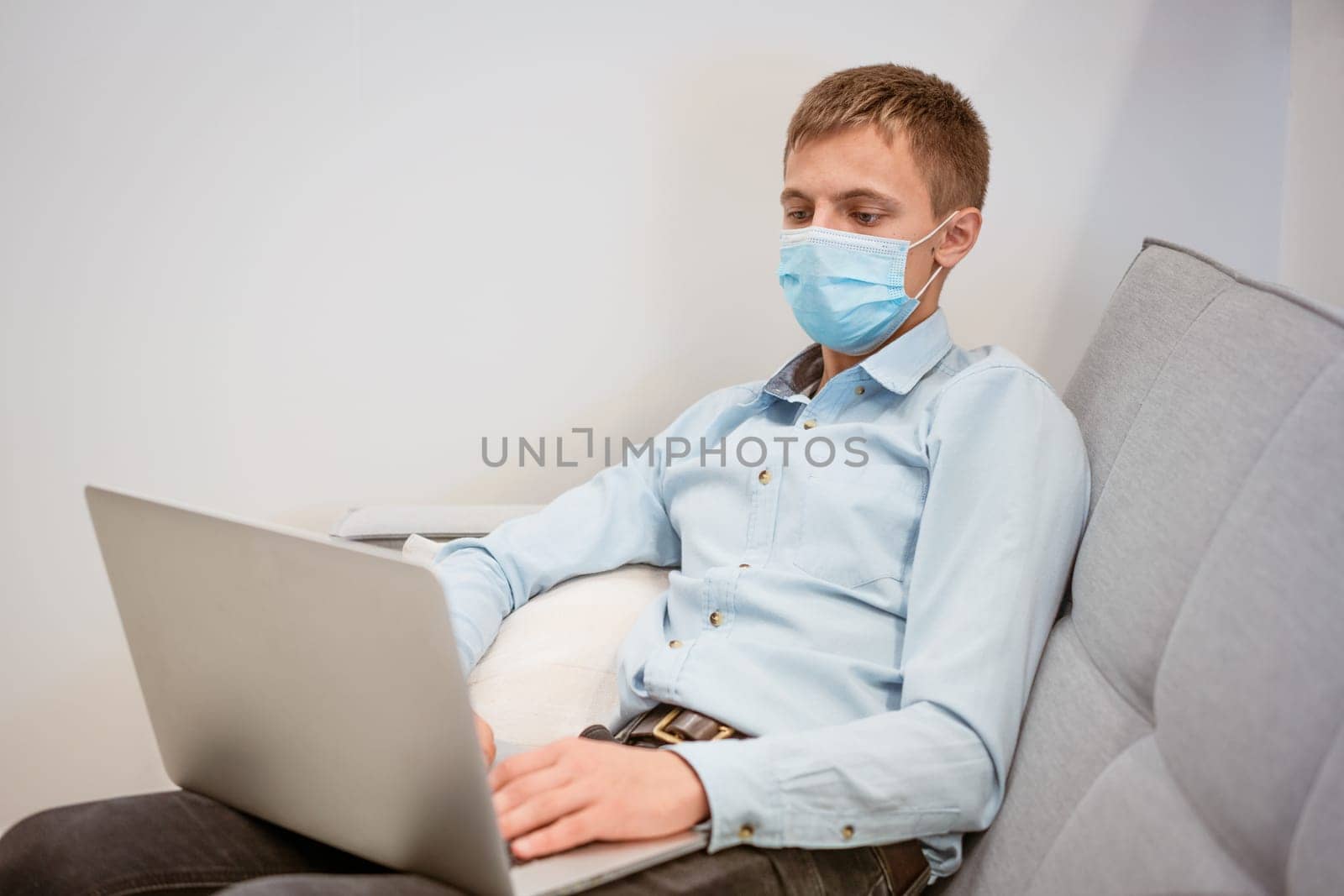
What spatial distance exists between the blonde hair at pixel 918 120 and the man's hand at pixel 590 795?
0.72m

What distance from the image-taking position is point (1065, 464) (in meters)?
1.00

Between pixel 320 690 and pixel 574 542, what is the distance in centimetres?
55

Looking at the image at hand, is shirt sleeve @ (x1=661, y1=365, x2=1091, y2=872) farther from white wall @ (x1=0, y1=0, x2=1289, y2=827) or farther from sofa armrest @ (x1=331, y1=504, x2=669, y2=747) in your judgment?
white wall @ (x1=0, y1=0, x2=1289, y2=827)

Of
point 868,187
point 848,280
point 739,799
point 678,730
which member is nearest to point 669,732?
point 678,730

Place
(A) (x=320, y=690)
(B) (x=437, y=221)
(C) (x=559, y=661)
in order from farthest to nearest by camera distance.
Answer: (B) (x=437, y=221) < (C) (x=559, y=661) < (A) (x=320, y=690)

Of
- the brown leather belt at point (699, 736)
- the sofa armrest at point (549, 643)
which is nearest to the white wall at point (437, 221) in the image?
the sofa armrest at point (549, 643)

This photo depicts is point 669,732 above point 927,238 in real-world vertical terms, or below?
below

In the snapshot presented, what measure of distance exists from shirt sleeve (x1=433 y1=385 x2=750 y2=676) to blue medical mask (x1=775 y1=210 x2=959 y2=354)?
178 mm

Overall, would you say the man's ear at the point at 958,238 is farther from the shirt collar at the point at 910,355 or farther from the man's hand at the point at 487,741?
the man's hand at the point at 487,741

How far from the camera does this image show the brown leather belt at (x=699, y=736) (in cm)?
91

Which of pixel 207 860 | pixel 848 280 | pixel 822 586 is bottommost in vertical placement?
pixel 207 860

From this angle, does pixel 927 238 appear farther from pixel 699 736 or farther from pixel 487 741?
pixel 487 741

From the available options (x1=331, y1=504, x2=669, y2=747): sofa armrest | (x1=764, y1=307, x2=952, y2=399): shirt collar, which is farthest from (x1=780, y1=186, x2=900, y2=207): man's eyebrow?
(x1=331, y1=504, x2=669, y2=747): sofa armrest

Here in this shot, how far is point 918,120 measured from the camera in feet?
3.90
